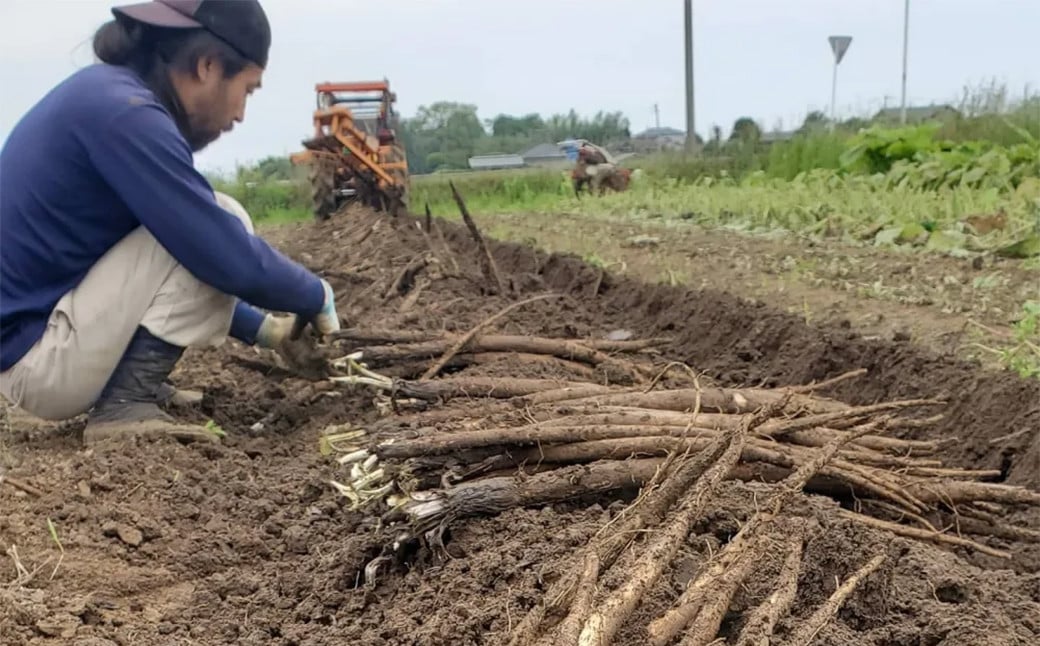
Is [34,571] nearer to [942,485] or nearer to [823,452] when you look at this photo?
[823,452]

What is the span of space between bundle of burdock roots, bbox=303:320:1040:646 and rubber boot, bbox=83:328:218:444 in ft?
2.07

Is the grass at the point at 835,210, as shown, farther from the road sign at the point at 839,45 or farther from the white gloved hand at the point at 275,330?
the white gloved hand at the point at 275,330

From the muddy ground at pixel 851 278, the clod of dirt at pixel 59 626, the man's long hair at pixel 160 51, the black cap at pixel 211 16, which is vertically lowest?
the muddy ground at pixel 851 278

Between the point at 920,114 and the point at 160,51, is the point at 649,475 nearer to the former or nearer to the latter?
the point at 160,51

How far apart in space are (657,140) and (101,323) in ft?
50.2

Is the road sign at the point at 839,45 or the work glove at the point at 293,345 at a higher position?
the road sign at the point at 839,45

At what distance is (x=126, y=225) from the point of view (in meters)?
3.31

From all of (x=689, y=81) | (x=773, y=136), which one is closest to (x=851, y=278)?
(x=773, y=136)

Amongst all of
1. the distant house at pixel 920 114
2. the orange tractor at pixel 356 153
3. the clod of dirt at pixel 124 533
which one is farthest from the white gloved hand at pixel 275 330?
the distant house at pixel 920 114

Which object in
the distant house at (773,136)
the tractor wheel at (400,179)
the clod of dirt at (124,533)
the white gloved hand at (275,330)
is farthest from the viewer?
the distant house at (773,136)

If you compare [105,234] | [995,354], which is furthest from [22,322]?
[995,354]

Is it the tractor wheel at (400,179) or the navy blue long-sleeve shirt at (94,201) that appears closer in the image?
the navy blue long-sleeve shirt at (94,201)

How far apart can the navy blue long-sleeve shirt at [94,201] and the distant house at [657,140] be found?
1371cm

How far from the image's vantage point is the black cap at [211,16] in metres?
3.16
